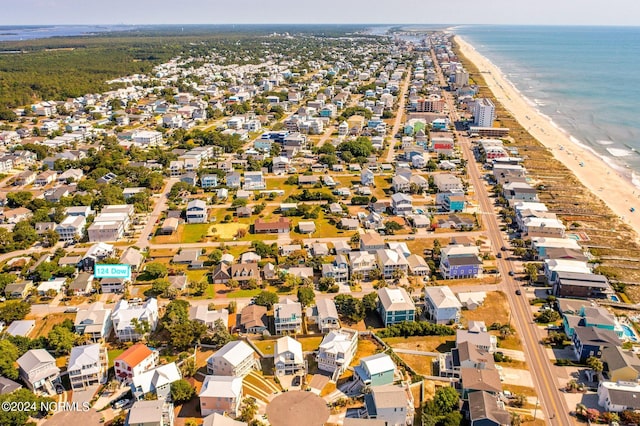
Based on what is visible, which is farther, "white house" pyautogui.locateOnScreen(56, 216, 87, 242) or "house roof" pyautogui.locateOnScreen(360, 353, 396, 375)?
"white house" pyautogui.locateOnScreen(56, 216, 87, 242)

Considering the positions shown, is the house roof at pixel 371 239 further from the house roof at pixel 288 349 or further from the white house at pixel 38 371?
the white house at pixel 38 371

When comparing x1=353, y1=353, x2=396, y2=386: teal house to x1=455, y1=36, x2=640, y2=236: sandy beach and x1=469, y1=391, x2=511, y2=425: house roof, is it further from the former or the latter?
x1=455, y1=36, x2=640, y2=236: sandy beach

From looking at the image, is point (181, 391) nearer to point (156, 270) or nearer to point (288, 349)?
point (288, 349)

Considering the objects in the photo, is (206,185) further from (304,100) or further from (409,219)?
(304,100)

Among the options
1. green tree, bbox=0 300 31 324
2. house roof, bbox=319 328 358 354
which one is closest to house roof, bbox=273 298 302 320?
house roof, bbox=319 328 358 354

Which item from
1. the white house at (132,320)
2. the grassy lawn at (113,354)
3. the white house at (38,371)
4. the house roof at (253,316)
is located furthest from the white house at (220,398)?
the white house at (38,371)

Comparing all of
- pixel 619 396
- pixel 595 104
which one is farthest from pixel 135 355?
pixel 595 104
